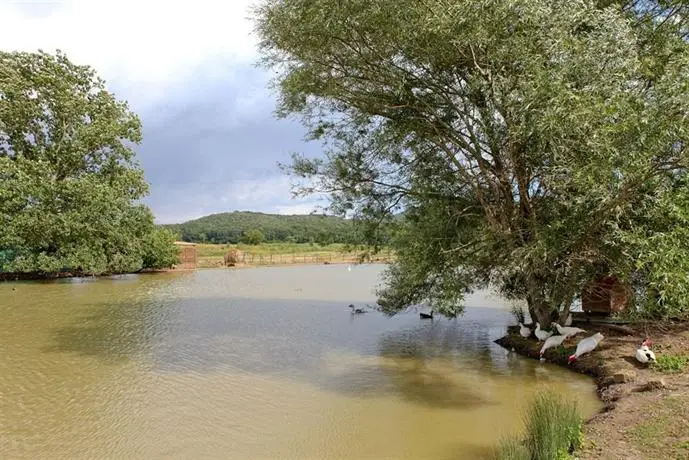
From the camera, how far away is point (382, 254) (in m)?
12.0

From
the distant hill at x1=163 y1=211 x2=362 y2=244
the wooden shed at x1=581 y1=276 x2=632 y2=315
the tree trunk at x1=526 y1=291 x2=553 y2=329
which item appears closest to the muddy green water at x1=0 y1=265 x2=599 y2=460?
the tree trunk at x1=526 y1=291 x2=553 y2=329

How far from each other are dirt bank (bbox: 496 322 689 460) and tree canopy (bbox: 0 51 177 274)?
22025mm

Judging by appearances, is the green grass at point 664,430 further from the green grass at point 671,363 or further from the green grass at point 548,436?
the green grass at point 671,363

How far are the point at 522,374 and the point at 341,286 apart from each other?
18.2 m

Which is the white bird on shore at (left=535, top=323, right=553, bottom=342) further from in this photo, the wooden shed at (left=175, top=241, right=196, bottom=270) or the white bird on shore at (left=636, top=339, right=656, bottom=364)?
the wooden shed at (left=175, top=241, right=196, bottom=270)

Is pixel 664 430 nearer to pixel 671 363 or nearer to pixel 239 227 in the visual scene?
pixel 671 363

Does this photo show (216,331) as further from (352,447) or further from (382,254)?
(352,447)

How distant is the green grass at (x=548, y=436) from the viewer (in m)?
4.55

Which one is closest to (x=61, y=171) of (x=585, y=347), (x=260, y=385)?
(x=260, y=385)

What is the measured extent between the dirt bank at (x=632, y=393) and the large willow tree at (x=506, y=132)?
1049 millimetres

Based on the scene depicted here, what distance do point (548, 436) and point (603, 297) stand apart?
25.0 ft

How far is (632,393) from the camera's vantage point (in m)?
6.71

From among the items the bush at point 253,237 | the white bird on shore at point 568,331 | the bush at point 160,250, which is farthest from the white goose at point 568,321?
the bush at point 253,237

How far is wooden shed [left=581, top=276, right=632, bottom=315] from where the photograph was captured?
9.72m
